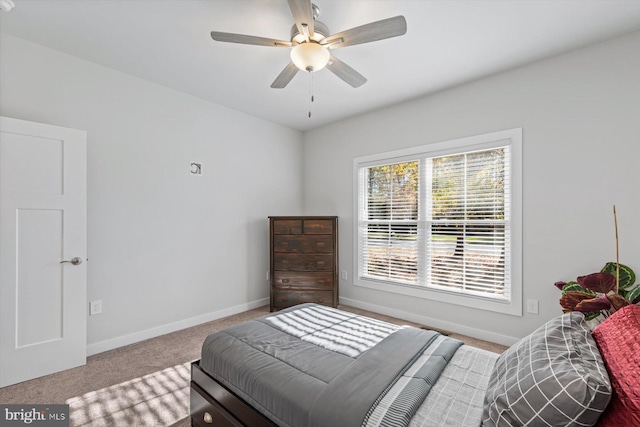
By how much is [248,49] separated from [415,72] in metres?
1.56

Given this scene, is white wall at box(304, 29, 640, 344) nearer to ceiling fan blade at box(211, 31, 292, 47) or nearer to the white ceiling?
the white ceiling

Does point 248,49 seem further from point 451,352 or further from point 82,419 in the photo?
point 82,419

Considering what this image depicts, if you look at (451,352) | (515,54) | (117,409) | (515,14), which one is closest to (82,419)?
(117,409)

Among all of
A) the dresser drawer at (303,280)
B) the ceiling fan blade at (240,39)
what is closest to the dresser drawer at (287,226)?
the dresser drawer at (303,280)

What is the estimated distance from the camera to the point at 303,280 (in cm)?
387

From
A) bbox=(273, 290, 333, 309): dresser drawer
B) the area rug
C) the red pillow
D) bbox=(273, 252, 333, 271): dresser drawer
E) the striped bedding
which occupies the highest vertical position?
the red pillow

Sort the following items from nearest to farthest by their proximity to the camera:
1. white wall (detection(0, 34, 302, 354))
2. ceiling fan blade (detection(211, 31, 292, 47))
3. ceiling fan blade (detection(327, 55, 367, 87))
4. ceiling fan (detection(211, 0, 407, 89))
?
ceiling fan (detection(211, 0, 407, 89))
ceiling fan blade (detection(211, 31, 292, 47))
ceiling fan blade (detection(327, 55, 367, 87))
white wall (detection(0, 34, 302, 354))

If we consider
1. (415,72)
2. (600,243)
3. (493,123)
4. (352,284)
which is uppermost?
(415,72)

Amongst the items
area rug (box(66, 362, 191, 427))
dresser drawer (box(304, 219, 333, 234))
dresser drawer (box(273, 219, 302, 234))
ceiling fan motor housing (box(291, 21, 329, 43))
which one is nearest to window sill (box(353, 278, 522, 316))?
dresser drawer (box(304, 219, 333, 234))

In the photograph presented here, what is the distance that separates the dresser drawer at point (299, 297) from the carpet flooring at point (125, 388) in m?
1.19

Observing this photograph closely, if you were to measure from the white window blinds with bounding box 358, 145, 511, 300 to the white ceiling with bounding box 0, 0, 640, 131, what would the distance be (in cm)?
92

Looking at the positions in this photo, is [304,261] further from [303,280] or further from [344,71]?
[344,71]

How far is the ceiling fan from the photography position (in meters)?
1.69

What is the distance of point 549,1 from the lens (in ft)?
6.44
